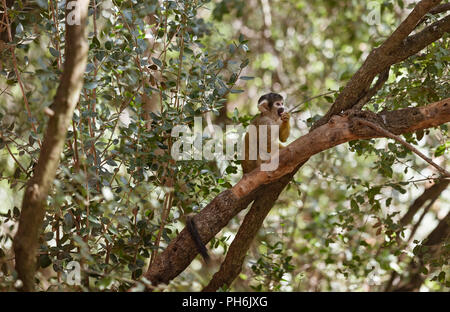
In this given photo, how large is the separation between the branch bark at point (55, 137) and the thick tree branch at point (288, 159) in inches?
42.4

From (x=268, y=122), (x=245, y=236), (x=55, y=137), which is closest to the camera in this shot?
(x=55, y=137)

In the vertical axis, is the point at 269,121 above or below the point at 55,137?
above

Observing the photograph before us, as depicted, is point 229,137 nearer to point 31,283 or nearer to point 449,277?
point 31,283

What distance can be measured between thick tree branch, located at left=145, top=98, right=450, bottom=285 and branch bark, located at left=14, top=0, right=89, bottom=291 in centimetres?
108

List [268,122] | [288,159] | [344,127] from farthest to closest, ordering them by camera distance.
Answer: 1. [268,122]
2. [288,159]
3. [344,127]

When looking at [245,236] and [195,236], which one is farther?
[245,236]

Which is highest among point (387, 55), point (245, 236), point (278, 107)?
point (278, 107)

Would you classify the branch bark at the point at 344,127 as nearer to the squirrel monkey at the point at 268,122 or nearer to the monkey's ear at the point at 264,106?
the squirrel monkey at the point at 268,122

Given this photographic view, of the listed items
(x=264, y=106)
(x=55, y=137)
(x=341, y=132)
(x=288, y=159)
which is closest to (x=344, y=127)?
(x=341, y=132)

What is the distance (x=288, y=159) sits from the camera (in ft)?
10.6

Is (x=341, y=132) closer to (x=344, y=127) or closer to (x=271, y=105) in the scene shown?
(x=344, y=127)

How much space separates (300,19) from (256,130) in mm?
3947

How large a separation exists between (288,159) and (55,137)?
1.54 meters

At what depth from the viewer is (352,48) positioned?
716 centimetres
